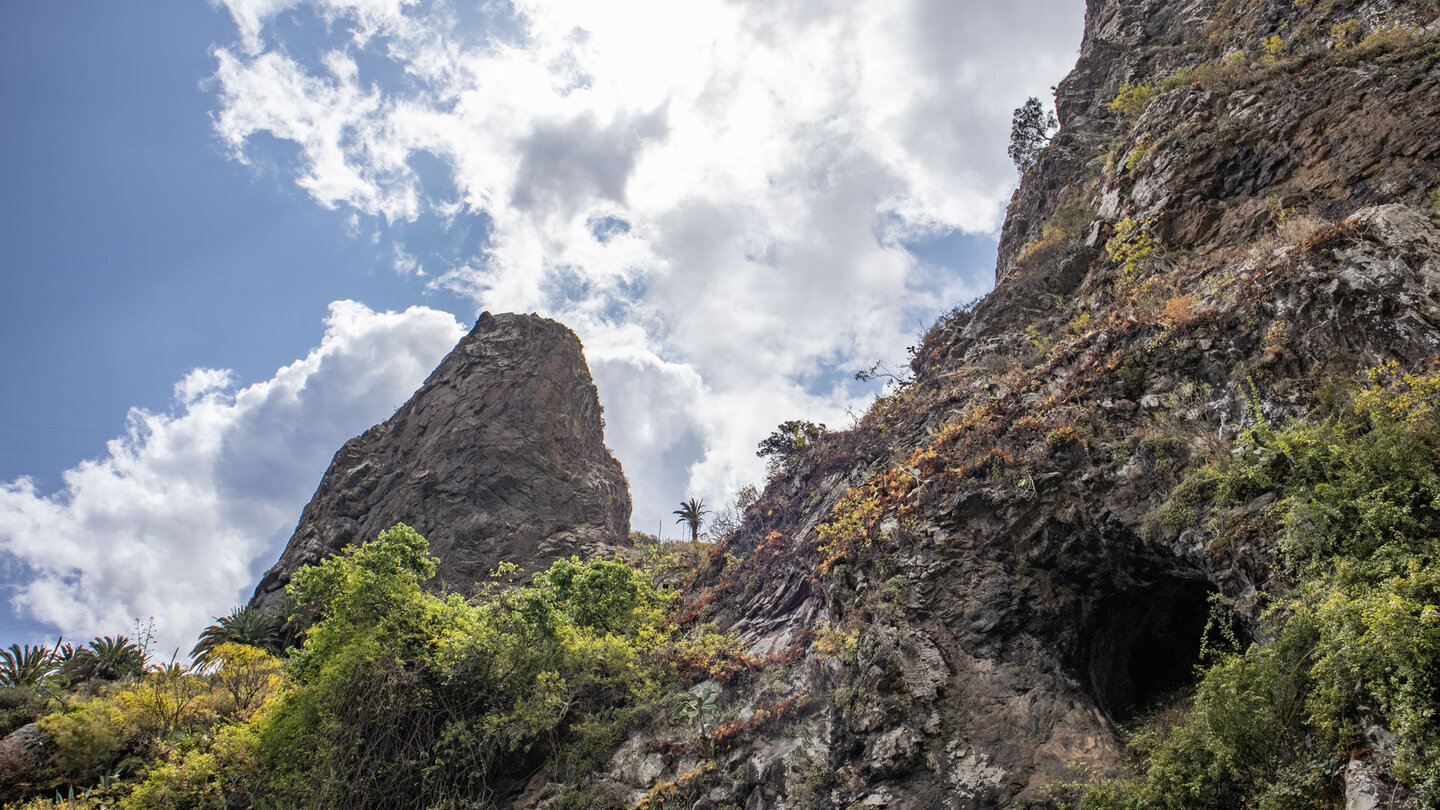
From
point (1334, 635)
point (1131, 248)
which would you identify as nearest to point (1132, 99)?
point (1131, 248)

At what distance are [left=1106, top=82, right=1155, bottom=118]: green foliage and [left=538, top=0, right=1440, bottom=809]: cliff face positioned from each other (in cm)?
447

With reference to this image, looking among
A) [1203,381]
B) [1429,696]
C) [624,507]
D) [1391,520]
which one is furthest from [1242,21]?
[624,507]

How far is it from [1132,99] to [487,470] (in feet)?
116

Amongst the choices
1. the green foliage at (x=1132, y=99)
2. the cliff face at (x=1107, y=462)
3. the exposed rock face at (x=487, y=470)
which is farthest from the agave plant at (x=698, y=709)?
the green foliage at (x=1132, y=99)

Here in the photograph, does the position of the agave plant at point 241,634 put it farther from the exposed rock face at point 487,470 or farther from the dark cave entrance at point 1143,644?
the dark cave entrance at point 1143,644

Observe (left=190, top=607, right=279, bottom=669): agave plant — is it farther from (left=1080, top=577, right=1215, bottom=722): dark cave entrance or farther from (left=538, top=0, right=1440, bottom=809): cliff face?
(left=1080, top=577, right=1215, bottom=722): dark cave entrance

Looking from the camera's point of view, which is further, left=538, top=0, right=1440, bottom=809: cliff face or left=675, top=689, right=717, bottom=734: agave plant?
left=675, top=689, right=717, bottom=734: agave plant

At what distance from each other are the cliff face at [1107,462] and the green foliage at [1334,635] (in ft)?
3.38

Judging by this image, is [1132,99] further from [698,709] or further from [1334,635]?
[698,709]

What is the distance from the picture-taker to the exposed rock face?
36500 millimetres

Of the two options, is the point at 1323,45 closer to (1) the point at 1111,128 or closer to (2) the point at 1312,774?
(1) the point at 1111,128

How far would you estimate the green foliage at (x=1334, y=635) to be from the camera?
573 centimetres

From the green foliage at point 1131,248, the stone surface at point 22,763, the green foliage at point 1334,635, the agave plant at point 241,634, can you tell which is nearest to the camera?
the green foliage at point 1334,635

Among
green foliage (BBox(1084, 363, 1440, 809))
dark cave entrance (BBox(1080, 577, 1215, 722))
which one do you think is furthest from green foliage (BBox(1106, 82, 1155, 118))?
green foliage (BBox(1084, 363, 1440, 809))
